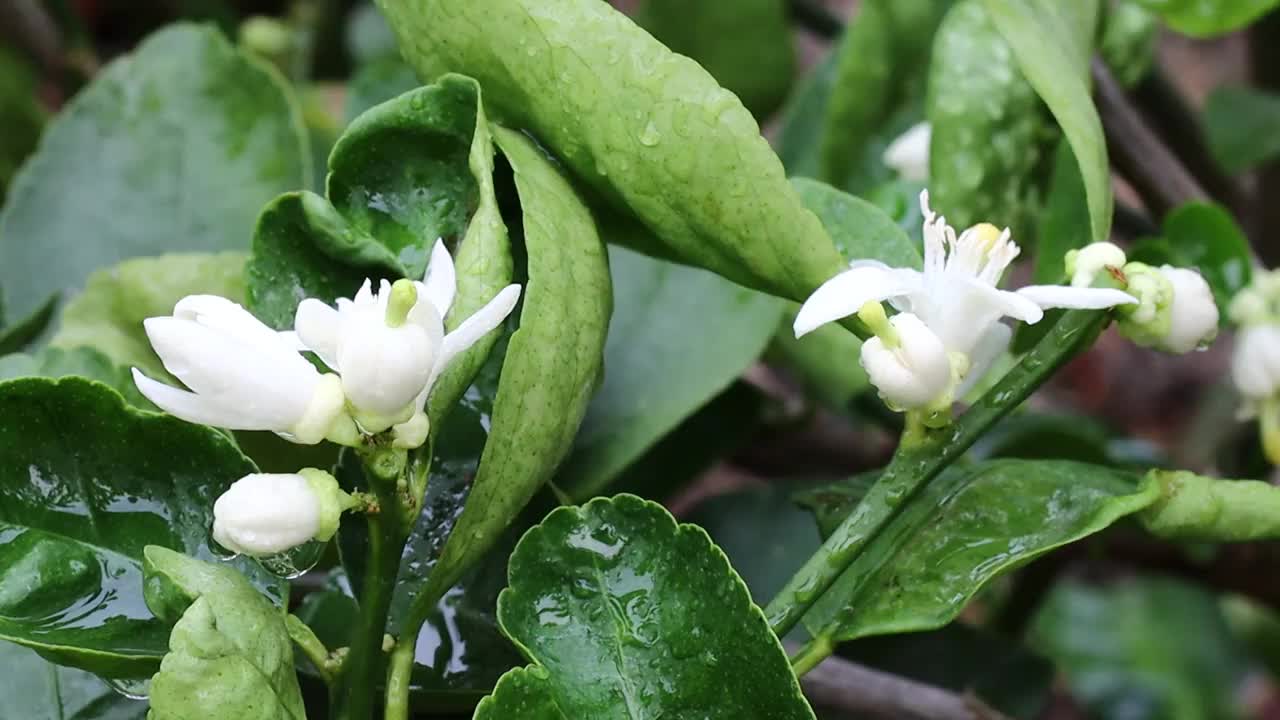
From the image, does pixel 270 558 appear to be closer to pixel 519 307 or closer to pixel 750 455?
pixel 519 307

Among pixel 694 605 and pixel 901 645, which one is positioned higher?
pixel 694 605

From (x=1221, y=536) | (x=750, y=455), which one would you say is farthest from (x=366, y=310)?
(x=750, y=455)

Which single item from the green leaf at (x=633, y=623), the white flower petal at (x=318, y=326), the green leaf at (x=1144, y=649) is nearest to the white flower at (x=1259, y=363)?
the green leaf at (x=633, y=623)

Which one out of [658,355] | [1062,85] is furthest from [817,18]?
[1062,85]

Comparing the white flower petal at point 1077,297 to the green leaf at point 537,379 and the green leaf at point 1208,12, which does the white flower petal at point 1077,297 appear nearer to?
the green leaf at point 537,379

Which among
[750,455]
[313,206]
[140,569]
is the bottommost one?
[750,455]

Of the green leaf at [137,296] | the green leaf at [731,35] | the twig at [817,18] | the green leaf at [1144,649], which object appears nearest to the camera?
the green leaf at [137,296]
